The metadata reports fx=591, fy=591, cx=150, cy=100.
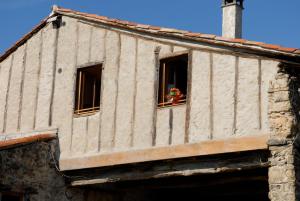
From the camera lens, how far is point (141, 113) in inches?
439

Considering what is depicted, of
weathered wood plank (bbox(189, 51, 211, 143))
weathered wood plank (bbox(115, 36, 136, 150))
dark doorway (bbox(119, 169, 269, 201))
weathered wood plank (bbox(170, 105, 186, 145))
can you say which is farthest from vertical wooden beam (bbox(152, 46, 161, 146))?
dark doorway (bbox(119, 169, 269, 201))

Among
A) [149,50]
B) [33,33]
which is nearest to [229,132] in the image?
[149,50]

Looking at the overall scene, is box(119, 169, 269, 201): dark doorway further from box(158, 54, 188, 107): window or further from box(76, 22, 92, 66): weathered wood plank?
box(76, 22, 92, 66): weathered wood plank

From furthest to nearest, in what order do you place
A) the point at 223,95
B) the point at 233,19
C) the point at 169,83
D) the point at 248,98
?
the point at 233,19, the point at 169,83, the point at 223,95, the point at 248,98

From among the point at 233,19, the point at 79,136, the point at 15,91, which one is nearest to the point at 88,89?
the point at 79,136

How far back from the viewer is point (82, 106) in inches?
488

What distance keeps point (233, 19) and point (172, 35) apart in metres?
5.21

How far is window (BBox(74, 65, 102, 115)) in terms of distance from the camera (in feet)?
40.3

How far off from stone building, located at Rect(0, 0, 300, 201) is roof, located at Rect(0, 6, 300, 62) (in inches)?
0.9

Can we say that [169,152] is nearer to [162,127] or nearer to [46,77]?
[162,127]

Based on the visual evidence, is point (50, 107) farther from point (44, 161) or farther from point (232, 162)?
point (232, 162)

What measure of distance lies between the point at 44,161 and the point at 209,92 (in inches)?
149

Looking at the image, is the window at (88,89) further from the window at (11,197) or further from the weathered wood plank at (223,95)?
the weathered wood plank at (223,95)

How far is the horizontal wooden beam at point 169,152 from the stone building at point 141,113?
0.7 inches
